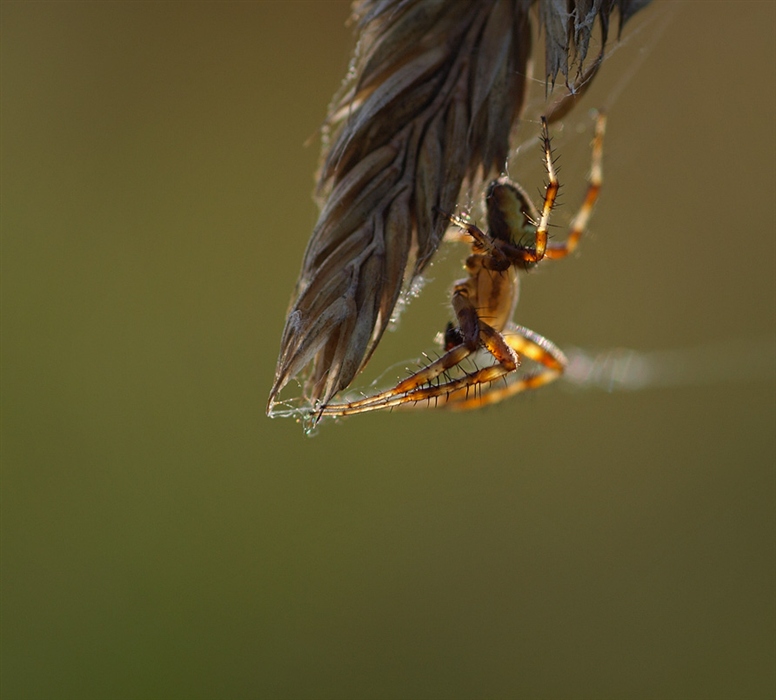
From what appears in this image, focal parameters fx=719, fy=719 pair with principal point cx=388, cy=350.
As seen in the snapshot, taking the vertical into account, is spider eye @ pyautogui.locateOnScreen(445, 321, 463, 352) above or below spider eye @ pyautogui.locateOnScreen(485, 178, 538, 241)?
below

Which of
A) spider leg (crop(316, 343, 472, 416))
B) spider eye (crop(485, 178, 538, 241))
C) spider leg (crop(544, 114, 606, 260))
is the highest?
spider leg (crop(544, 114, 606, 260))

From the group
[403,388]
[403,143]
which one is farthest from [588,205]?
[403,143]

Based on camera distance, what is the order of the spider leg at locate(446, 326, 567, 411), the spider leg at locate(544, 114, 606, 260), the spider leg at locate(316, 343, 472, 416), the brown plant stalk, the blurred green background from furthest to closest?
1. the blurred green background
2. the spider leg at locate(446, 326, 567, 411)
3. the spider leg at locate(544, 114, 606, 260)
4. the spider leg at locate(316, 343, 472, 416)
5. the brown plant stalk

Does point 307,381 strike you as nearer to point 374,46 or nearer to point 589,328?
point 374,46

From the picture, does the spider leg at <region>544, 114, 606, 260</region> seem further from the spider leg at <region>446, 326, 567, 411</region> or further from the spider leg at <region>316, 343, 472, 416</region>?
the spider leg at <region>316, 343, 472, 416</region>

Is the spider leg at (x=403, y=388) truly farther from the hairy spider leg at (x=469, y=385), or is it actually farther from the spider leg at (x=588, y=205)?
the spider leg at (x=588, y=205)

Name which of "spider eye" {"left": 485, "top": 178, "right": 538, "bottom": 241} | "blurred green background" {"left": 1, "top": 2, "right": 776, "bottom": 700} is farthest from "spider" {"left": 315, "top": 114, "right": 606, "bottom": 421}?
"blurred green background" {"left": 1, "top": 2, "right": 776, "bottom": 700}
